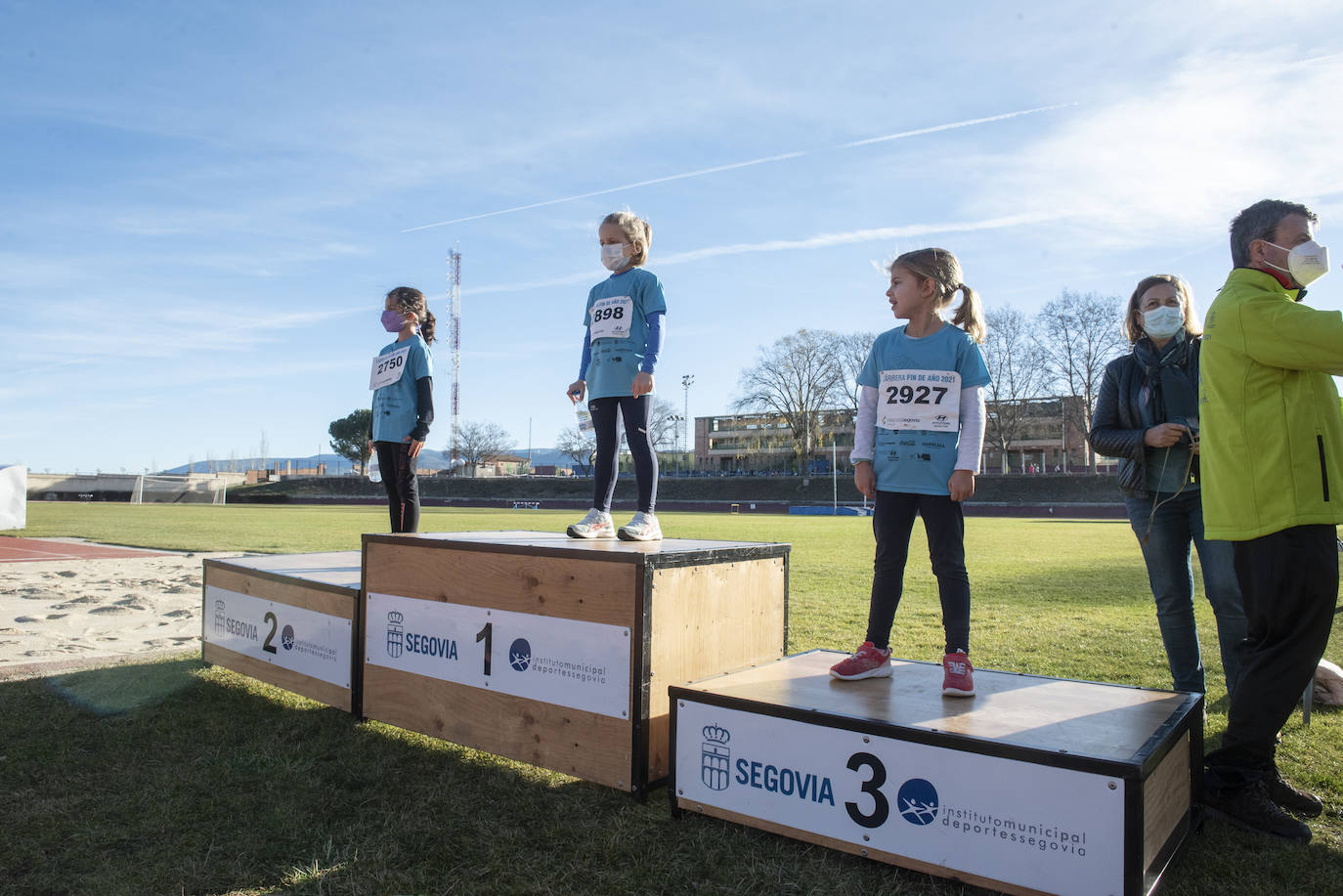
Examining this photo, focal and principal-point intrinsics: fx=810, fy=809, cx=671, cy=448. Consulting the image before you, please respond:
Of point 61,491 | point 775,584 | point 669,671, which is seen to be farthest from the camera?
point 61,491

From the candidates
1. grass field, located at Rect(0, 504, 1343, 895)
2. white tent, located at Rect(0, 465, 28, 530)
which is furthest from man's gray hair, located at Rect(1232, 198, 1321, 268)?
white tent, located at Rect(0, 465, 28, 530)

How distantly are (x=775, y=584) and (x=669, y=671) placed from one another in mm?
908

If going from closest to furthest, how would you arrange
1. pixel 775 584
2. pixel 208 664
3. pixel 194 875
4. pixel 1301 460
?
pixel 194 875 < pixel 1301 460 < pixel 775 584 < pixel 208 664

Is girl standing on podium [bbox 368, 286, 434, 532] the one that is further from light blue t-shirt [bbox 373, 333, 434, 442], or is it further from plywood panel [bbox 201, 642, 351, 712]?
plywood panel [bbox 201, 642, 351, 712]

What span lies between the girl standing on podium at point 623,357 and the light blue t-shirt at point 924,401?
1.32m

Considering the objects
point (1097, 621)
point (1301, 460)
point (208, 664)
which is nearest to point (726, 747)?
point (1301, 460)

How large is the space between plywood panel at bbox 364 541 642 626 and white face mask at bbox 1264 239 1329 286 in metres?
2.43

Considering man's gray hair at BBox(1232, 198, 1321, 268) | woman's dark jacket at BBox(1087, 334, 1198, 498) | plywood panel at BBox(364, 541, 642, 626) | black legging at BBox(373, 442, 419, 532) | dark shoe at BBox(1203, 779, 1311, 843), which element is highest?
man's gray hair at BBox(1232, 198, 1321, 268)

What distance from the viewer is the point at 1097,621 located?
6.81 m

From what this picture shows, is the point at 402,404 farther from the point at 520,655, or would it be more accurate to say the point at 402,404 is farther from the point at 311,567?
the point at 520,655

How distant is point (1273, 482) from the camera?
8.48ft

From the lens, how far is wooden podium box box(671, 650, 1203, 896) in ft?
6.81

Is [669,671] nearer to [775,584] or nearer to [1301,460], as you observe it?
[775,584]

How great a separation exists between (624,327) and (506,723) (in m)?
2.05
